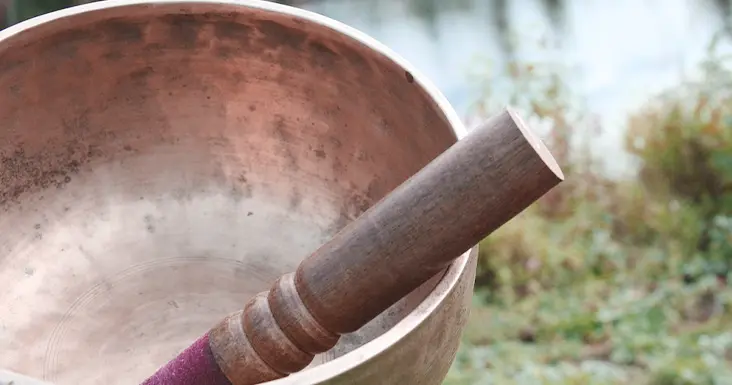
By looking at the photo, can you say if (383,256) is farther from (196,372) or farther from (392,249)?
(196,372)

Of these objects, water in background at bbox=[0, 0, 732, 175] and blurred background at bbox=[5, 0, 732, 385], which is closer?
blurred background at bbox=[5, 0, 732, 385]

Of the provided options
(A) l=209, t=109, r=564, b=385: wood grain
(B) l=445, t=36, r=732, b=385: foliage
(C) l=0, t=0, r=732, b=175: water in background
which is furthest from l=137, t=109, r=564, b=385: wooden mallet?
(C) l=0, t=0, r=732, b=175: water in background

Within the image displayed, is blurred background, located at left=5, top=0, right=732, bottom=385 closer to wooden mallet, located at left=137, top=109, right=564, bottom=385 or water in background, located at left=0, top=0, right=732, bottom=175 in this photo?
water in background, located at left=0, top=0, right=732, bottom=175

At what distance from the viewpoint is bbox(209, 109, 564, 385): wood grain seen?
0.69 metres

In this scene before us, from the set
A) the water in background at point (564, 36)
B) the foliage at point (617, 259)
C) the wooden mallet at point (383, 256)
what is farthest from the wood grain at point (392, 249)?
the water in background at point (564, 36)

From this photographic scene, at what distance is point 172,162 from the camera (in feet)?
3.60

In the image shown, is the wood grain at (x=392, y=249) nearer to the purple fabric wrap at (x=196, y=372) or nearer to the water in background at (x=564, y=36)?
the purple fabric wrap at (x=196, y=372)

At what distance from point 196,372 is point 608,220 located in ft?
4.79

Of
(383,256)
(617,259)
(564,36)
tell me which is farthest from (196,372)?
(564,36)

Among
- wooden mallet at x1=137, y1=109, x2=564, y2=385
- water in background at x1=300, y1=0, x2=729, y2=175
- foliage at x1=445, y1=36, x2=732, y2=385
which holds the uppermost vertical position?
wooden mallet at x1=137, y1=109, x2=564, y2=385

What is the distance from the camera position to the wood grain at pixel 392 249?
691mm

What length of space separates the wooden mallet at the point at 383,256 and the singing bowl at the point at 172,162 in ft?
0.50

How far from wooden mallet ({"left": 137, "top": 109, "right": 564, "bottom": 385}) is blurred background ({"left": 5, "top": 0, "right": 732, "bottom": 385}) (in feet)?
3.38

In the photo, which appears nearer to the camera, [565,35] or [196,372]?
[196,372]
